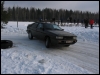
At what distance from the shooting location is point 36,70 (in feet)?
15.7

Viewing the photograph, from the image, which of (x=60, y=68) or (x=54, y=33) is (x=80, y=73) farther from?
(x=54, y=33)

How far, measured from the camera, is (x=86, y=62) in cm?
608

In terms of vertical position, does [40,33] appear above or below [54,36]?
above

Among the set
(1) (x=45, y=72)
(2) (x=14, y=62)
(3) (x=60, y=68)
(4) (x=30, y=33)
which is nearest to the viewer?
(1) (x=45, y=72)

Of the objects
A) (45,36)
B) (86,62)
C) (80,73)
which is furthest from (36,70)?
(45,36)

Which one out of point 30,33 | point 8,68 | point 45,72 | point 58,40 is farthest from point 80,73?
point 30,33

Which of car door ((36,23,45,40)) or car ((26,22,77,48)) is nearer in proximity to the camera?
car ((26,22,77,48))

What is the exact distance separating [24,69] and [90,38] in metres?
8.19

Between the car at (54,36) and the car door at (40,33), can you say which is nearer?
the car at (54,36)

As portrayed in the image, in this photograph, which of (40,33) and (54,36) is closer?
Result: (54,36)

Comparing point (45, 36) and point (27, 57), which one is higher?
point (45, 36)

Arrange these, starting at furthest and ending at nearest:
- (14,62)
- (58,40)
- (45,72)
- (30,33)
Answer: (30,33), (58,40), (14,62), (45,72)

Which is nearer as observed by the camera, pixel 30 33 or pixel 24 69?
pixel 24 69

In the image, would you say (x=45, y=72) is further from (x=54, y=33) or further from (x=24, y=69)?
(x=54, y=33)
